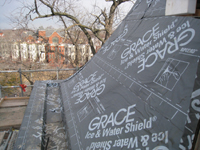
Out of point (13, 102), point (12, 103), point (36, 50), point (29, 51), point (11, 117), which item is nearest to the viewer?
A: point (11, 117)

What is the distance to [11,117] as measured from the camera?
331 cm

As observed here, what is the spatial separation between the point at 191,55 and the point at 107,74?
4.86ft

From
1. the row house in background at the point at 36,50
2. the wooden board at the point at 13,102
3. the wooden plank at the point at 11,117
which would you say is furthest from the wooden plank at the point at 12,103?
the row house in background at the point at 36,50

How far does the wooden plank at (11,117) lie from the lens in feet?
9.91

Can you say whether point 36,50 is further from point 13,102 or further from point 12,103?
point 12,103

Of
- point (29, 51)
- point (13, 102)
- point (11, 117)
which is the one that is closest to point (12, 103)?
point (13, 102)

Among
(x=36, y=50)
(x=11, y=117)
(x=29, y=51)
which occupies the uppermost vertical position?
(x=36, y=50)

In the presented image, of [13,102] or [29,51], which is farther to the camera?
[29,51]

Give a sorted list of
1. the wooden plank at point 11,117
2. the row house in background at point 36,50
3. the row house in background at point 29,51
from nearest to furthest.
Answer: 1. the wooden plank at point 11,117
2. the row house in background at point 36,50
3. the row house in background at point 29,51

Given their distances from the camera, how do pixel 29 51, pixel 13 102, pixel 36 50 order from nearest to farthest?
pixel 13 102, pixel 29 51, pixel 36 50

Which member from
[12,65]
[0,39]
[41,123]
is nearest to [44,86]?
[41,123]

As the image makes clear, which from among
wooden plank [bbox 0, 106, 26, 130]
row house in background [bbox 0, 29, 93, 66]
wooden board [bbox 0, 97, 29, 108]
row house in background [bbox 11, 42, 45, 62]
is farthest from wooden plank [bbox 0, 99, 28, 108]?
row house in background [bbox 11, 42, 45, 62]

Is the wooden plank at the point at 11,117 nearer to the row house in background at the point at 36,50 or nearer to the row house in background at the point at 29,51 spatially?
the row house in background at the point at 36,50

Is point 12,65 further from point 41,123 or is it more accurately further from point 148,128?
point 148,128
